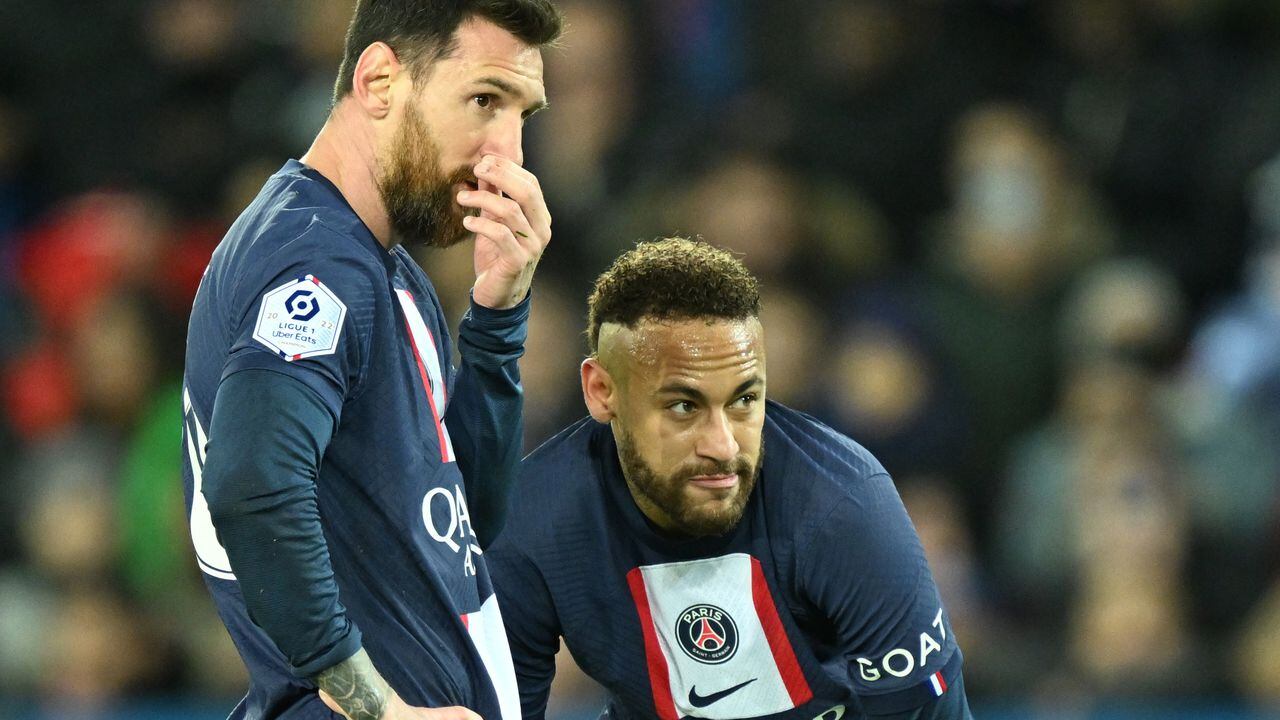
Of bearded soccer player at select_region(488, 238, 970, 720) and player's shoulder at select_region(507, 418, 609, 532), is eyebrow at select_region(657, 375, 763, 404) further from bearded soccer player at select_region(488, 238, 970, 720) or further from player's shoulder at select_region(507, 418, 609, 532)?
player's shoulder at select_region(507, 418, 609, 532)

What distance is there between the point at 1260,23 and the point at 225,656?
17.9 ft

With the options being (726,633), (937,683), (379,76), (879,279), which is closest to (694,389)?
(726,633)

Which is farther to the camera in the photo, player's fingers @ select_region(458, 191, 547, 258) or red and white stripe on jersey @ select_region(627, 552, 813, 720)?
red and white stripe on jersey @ select_region(627, 552, 813, 720)

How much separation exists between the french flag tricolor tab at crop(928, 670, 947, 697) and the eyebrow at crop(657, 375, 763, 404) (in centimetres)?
70

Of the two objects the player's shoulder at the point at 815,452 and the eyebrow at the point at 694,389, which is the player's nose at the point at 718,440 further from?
the player's shoulder at the point at 815,452

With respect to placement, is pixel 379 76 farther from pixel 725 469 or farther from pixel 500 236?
pixel 725 469

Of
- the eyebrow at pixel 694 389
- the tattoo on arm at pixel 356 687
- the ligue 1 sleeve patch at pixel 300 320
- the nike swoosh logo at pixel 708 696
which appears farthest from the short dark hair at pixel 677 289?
the tattoo on arm at pixel 356 687

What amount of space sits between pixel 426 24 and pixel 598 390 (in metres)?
1.01

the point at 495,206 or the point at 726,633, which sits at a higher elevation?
the point at 495,206

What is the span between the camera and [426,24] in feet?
10.7

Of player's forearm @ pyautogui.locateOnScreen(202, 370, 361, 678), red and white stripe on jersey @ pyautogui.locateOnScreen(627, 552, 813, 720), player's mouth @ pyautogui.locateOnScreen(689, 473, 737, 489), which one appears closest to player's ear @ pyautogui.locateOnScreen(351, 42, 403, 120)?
player's forearm @ pyautogui.locateOnScreen(202, 370, 361, 678)

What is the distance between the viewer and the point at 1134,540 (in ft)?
23.7

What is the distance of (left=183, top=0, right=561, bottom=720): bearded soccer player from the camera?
9.42 feet

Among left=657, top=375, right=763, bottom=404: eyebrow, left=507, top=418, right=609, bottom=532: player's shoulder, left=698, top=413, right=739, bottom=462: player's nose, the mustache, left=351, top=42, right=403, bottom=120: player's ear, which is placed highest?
left=351, top=42, right=403, bottom=120: player's ear
